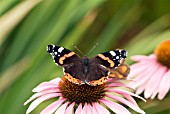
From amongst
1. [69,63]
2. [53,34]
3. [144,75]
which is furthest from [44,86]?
[53,34]

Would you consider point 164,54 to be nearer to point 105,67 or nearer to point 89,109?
point 105,67

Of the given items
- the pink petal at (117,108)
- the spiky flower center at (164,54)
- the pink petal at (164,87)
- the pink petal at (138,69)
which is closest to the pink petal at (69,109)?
the pink petal at (117,108)

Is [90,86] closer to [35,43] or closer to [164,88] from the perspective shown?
[164,88]

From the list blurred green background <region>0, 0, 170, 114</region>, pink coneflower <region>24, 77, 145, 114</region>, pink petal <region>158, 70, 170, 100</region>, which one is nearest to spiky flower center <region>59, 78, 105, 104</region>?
pink coneflower <region>24, 77, 145, 114</region>

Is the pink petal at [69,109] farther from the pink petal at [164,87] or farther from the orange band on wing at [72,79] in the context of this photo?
the pink petal at [164,87]

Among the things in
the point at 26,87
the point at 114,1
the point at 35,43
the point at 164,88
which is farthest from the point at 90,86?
the point at 114,1

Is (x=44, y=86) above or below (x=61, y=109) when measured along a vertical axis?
above

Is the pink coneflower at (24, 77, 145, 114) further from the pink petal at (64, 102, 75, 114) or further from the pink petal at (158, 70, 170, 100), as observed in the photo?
the pink petal at (158, 70, 170, 100)
